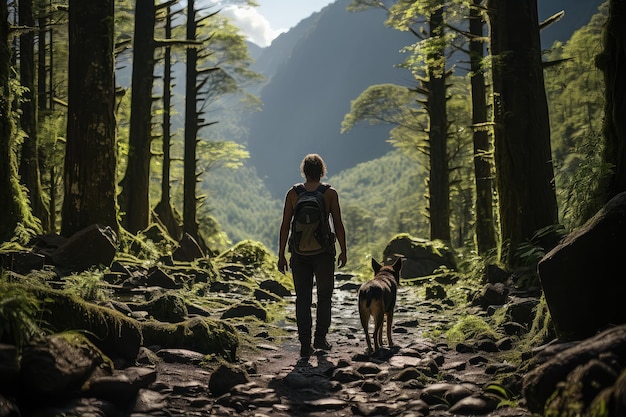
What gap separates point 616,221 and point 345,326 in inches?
206

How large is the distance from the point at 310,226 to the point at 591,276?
2.88 metres

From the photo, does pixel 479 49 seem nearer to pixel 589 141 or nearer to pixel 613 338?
pixel 589 141

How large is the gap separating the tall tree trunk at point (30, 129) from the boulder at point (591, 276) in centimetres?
1387

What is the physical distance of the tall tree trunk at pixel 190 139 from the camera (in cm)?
2138

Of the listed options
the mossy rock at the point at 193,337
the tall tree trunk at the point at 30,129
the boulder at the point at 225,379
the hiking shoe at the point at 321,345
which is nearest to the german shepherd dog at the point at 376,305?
the hiking shoe at the point at 321,345

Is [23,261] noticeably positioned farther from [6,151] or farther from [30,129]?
[30,129]

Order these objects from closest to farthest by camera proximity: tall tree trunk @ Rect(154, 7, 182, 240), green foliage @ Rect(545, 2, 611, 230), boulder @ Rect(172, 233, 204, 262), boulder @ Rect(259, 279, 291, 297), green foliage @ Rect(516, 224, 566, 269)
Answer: green foliage @ Rect(545, 2, 611, 230)
green foliage @ Rect(516, 224, 566, 269)
boulder @ Rect(259, 279, 291, 297)
boulder @ Rect(172, 233, 204, 262)
tall tree trunk @ Rect(154, 7, 182, 240)

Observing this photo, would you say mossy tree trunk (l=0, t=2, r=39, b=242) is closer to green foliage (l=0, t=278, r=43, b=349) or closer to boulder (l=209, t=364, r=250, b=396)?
boulder (l=209, t=364, r=250, b=396)

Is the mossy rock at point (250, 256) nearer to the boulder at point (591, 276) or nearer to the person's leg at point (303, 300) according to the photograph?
the person's leg at point (303, 300)

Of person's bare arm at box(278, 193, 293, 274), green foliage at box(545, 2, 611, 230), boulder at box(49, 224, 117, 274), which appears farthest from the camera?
boulder at box(49, 224, 117, 274)

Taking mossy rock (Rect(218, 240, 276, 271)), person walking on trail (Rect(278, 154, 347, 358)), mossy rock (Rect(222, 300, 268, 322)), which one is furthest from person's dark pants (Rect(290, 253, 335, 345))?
mossy rock (Rect(218, 240, 276, 271))

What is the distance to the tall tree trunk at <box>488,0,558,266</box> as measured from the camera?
9.22m

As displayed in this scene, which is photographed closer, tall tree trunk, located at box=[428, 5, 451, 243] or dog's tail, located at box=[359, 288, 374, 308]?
dog's tail, located at box=[359, 288, 374, 308]

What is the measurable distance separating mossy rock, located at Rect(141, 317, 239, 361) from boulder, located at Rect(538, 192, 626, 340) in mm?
3184
